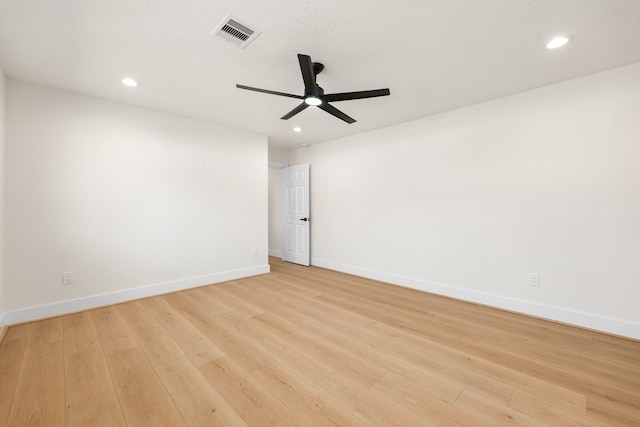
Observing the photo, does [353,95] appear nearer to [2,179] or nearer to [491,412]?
[491,412]

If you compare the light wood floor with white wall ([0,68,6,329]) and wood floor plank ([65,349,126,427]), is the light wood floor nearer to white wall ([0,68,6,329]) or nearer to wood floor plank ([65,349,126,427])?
wood floor plank ([65,349,126,427])

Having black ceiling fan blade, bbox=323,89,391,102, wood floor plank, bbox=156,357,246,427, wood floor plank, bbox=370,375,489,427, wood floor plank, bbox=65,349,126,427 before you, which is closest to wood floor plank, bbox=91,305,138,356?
wood floor plank, bbox=65,349,126,427

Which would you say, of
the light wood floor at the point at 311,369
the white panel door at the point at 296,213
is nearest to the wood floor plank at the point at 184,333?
the light wood floor at the point at 311,369

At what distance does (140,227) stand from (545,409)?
4.30 m

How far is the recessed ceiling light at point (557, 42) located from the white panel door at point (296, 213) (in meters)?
3.91

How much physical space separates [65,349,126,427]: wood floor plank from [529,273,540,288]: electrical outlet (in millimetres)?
3794

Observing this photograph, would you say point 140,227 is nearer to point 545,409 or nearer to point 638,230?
point 545,409

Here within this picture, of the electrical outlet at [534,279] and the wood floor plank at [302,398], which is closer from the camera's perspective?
the wood floor plank at [302,398]

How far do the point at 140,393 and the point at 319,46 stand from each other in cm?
283

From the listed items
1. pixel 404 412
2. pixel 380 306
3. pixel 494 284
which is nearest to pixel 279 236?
pixel 380 306

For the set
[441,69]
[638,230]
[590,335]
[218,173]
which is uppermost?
[441,69]

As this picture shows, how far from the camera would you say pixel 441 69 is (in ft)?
8.09

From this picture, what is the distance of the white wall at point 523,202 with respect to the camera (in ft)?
7.97

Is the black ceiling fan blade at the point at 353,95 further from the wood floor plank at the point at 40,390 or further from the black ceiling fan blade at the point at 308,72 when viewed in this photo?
the wood floor plank at the point at 40,390
